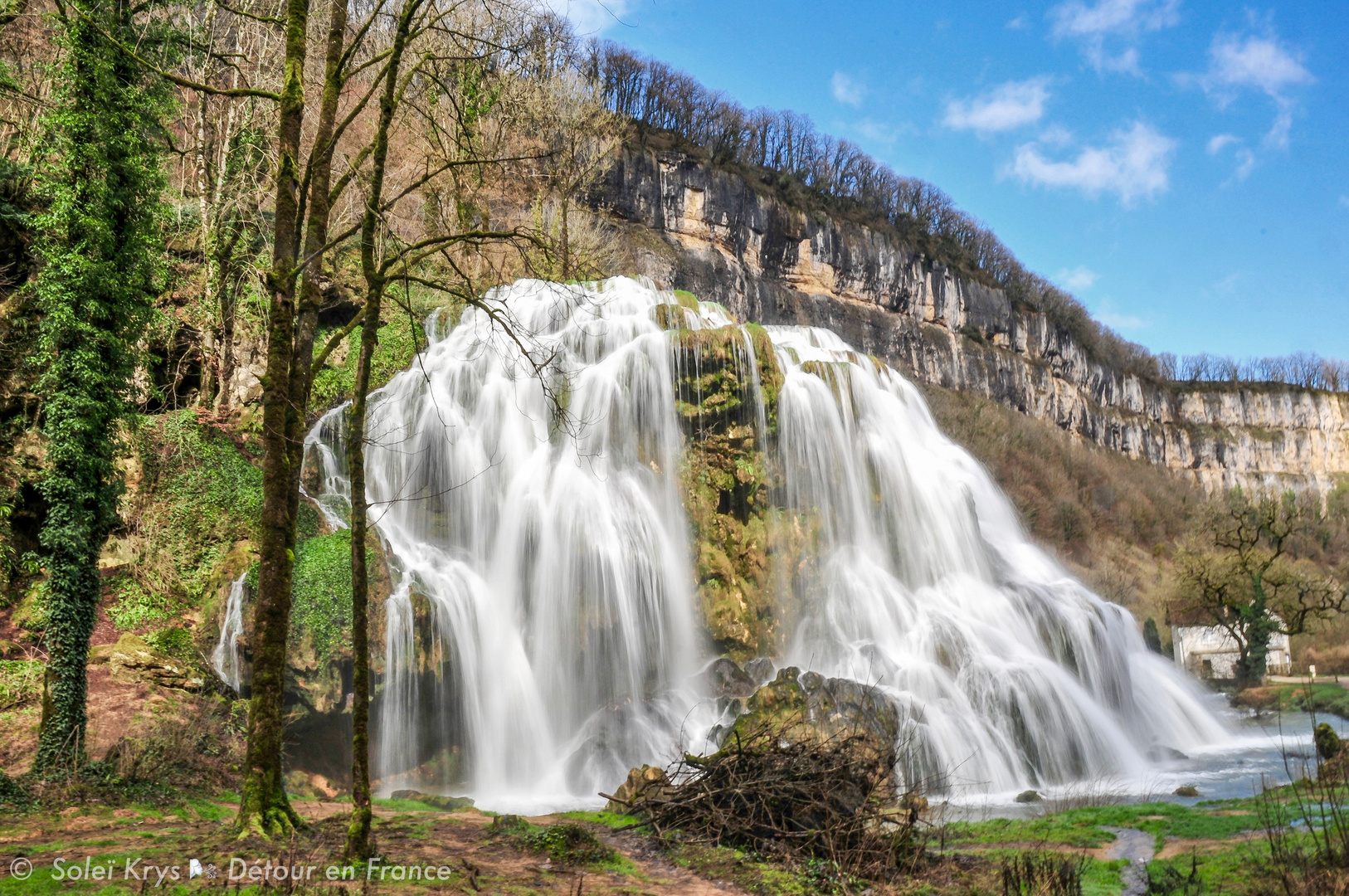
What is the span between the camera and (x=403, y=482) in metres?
15.0

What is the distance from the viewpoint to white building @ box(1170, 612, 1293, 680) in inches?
1028

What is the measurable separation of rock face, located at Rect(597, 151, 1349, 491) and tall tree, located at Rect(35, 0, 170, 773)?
29030 millimetres

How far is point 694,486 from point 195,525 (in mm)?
8982

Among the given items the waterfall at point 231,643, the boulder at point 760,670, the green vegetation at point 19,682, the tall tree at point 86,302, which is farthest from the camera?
the boulder at point 760,670

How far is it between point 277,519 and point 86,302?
15.5ft

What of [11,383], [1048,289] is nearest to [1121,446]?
[1048,289]

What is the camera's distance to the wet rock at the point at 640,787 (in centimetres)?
759

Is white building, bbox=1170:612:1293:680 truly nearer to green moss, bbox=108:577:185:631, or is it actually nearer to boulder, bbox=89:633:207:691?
boulder, bbox=89:633:207:691

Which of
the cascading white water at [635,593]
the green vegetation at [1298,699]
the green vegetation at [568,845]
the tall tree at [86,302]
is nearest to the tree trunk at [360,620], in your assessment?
the green vegetation at [568,845]

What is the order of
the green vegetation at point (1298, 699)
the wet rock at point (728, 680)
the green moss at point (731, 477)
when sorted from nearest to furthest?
the wet rock at point (728, 680) < the green moss at point (731, 477) < the green vegetation at point (1298, 699)

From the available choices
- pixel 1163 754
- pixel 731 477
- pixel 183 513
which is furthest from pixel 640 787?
pixel 1163 754

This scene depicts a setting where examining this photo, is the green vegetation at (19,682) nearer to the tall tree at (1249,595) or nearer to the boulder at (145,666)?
the boulder at (145,666)

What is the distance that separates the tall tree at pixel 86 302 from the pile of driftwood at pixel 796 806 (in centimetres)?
605

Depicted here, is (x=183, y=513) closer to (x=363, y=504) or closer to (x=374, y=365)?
(x=374, y=365)
